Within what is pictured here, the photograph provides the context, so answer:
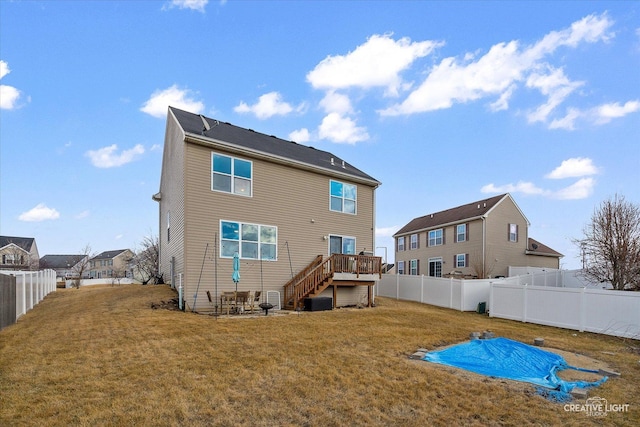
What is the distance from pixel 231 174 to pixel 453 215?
74.1 ft

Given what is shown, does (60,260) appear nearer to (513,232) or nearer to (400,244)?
(400,244)

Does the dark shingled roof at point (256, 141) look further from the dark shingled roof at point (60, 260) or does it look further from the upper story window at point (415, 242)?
the dark shingled roof at point (60, 260)

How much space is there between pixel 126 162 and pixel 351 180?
13.0m

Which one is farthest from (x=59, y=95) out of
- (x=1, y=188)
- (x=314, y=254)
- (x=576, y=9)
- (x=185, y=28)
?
(x=576, y=9)

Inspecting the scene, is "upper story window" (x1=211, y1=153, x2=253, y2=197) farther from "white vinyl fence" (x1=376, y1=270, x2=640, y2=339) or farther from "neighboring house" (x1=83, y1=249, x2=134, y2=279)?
"neighboring house" (x1=83, y1=249, x2=134, y2=279)

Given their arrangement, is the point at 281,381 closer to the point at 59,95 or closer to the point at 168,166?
the point at 168,166

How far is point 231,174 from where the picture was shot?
1419 centimetres

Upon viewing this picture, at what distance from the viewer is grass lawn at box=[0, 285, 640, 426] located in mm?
4305

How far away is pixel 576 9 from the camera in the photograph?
12344 millimetres

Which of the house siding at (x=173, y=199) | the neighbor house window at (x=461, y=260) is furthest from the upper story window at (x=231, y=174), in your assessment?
the neighbor house window at (x=461, y=260)

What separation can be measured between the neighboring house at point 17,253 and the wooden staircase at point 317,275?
48525mm

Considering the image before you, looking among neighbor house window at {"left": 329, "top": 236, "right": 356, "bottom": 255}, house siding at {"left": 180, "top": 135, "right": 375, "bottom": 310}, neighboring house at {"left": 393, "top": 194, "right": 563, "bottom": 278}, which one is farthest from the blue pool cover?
neighboring house at {"left": 393, "top": 194, "right": 563, "bottom": 278}

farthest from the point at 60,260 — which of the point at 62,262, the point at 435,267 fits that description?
the point at 435,267

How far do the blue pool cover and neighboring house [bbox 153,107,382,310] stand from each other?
7.67 metres
